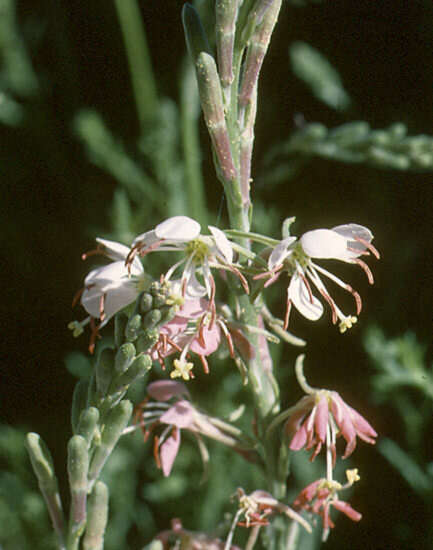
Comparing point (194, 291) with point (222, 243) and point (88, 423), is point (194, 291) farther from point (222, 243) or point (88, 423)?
point (88, 423)

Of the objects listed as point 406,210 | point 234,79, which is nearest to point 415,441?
point 406,210

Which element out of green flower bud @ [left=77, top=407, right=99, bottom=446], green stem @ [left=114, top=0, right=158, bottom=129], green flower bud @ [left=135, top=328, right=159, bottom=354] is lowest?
green flower bud @ [left=77, top=407, right=99, bottom=446]

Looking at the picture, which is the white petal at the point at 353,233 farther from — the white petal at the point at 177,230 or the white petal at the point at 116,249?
the white petal at the point at 116,249

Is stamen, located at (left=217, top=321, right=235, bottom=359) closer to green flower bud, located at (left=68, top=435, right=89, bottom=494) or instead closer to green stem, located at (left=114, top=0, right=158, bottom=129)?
green flower bud, located at (left=68, top=435, right=89, bottom=494)

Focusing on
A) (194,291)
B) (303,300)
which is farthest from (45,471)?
(303,300)

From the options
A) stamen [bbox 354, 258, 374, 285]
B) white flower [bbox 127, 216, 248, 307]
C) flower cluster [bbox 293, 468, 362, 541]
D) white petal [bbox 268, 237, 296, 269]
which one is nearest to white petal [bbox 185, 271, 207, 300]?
white flower [bbox 127, 216, 248, 307]

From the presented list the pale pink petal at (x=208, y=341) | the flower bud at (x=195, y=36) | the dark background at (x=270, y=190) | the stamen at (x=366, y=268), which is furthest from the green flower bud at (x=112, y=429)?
the dark background at (x=270, y=190)
